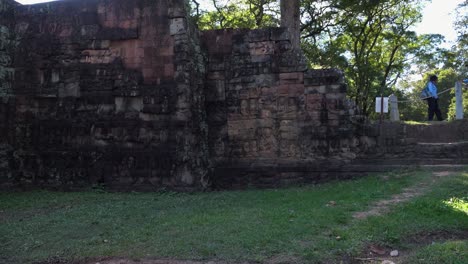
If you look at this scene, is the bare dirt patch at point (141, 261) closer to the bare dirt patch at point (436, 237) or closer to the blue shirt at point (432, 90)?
the bare dirt patch at point (436, 237)

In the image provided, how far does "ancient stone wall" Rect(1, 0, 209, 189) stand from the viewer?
9430 millimetres

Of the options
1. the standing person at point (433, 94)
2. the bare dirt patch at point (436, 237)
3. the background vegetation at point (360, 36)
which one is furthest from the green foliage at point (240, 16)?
the bare dirt patch at point (436, 237)

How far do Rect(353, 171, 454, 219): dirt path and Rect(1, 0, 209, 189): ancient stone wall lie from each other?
13.3 ft

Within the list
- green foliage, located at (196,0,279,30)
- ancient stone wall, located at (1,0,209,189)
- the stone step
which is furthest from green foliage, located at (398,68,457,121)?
ancient stone wall, located at (1,0,209,189)

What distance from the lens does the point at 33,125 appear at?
10.2 metres

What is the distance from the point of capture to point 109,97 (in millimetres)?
9828

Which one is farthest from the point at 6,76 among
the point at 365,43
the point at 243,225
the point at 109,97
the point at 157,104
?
the point at 365,43

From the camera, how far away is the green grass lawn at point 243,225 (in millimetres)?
4734

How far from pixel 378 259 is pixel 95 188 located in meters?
6.85

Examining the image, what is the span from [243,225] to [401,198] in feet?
9.44

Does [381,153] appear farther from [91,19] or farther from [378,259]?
[91,19]

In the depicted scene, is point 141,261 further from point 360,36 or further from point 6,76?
point 360,36

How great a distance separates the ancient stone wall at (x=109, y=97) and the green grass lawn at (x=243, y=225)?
1.27 m

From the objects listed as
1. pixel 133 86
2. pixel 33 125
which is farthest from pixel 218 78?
pixel 33 125
